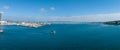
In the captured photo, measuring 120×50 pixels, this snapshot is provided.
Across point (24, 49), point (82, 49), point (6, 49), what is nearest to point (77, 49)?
point (82, 49)

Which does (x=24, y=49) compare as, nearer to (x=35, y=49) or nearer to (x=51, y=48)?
(x=35, y=49)

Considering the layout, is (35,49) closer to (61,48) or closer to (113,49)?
(61,48)

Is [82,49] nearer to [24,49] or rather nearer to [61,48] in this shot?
[61,48]

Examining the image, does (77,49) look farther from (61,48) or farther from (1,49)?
(1,49)

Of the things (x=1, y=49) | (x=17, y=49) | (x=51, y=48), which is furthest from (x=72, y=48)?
(x=1, y=49)

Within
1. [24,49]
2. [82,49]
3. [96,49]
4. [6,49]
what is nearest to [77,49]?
[82,49]
